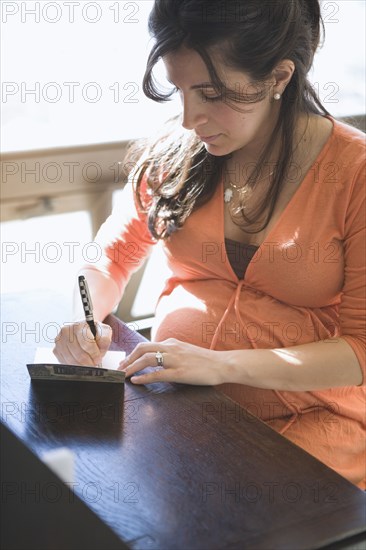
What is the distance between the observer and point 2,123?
92.7 inches

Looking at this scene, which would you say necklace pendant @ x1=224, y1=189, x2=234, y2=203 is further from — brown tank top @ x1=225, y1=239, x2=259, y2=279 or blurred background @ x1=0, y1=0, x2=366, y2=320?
blurred background @ x1=0, y1=0, x2=366, y2=320

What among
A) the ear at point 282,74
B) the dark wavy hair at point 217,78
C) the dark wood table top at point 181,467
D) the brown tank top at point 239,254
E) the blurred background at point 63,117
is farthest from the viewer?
the blurred background at point 63,117

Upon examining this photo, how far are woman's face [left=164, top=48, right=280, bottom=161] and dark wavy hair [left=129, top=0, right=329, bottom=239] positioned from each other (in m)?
0.01

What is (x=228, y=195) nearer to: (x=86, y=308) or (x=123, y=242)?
(x=123, y=242)

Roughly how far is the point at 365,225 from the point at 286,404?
0.39 meters

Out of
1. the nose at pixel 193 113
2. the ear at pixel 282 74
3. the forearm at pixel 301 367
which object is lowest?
the forearm at pixel 301 367

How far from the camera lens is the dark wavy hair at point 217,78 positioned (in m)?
1.44

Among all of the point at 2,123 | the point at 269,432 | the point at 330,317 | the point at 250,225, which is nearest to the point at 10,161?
the point at 2,123

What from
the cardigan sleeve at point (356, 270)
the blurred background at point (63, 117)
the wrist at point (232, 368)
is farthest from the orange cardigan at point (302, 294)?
the blurred background at point (63, 117)

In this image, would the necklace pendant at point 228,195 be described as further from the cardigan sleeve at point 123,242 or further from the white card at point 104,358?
the white card at point 104,358

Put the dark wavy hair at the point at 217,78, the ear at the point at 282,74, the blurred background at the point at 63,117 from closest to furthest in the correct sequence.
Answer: the dark wavy hair at the point at 217,78, the ear at the point at 282,74, the blurred background at the point at 63,117

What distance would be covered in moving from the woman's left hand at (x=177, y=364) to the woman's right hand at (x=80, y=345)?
0.05 meters

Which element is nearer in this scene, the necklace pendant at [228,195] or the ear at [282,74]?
the ear at [282,74]

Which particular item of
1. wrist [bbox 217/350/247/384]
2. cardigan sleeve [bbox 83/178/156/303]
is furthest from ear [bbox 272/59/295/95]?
wrist [bbox 217/350/247/384]
